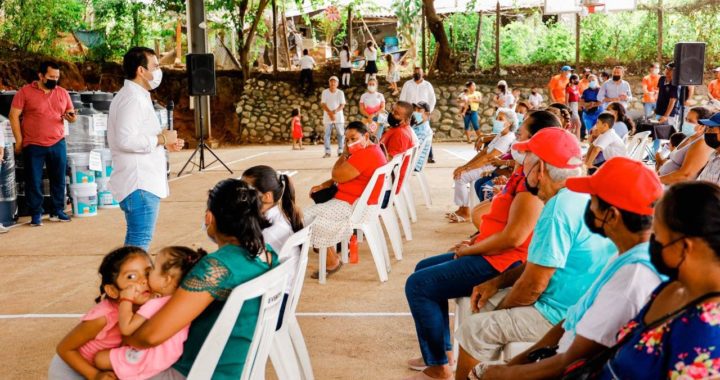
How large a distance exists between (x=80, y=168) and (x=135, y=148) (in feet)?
13.2

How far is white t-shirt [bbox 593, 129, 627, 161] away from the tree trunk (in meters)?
13.0

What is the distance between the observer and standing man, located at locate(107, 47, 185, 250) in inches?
157

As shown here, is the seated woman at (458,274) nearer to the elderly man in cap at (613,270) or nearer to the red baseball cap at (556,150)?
the red baseball cap at (556,150)

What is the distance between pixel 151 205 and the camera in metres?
4.06

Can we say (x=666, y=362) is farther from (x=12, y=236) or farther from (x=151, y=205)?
(x=12, y=236)

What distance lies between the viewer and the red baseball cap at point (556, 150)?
8.71 ft

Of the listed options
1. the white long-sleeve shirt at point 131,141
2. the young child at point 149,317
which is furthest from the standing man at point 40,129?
the young child at point 149,317

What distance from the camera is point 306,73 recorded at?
18719 millimetres

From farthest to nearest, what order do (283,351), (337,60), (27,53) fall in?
1. (337,60)
2. (27,53)
3. (283,351)

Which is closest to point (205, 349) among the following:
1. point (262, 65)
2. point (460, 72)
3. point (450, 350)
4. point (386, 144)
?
point (450, 350)

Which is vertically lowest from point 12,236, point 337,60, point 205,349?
point 12,236

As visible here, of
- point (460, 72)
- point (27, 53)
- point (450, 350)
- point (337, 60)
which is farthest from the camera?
point (337, 60)

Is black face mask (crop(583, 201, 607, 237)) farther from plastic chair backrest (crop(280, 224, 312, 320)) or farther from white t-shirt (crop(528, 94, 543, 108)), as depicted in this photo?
white t-shirt (crop(528, 94, 543, 108))

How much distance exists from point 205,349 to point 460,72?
1746 centimetres
